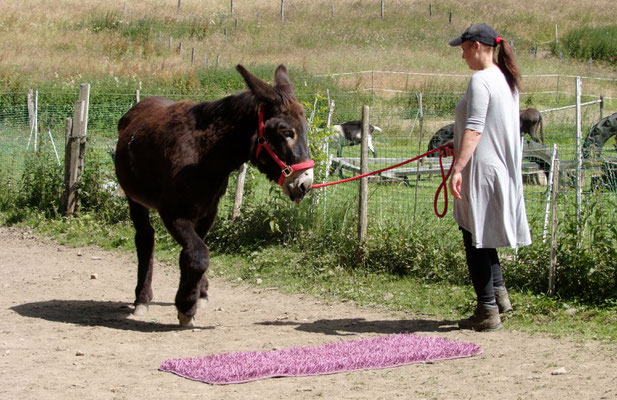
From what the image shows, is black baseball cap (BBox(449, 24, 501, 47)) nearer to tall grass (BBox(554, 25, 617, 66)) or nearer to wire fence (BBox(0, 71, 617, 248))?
wire fence (BBox(0, 71, 617, 248))

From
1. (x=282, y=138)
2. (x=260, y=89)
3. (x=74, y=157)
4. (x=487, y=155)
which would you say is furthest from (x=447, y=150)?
(x=74, y=157)

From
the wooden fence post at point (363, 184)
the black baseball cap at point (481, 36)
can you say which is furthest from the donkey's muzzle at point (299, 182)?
the wooden fence post at point (363, 184)

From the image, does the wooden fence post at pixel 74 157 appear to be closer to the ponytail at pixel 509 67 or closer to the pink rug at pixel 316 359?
the pink rug at pixel 316 359

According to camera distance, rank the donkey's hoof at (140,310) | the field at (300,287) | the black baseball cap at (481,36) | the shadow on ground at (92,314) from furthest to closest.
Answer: the donkey's hoof at (140,310)
the shadow on ground at (92,314)
the black baseball cap at (481,36)
the field at (300,287)

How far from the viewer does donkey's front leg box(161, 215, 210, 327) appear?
6.05m

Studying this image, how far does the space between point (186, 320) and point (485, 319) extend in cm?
262

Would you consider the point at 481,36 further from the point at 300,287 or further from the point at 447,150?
the point at 300,287

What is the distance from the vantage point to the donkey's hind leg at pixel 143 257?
7.03 m

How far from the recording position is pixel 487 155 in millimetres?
5566

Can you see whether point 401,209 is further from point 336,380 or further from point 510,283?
point 336,380

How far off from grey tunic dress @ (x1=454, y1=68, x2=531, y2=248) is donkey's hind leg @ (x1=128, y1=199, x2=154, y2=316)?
331 centimetres

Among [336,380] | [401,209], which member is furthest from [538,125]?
[336,380]

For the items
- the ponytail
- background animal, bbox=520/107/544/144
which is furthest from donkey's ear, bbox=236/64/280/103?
background animal, bbox=520/107/544/144

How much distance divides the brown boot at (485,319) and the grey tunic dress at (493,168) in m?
0.59
